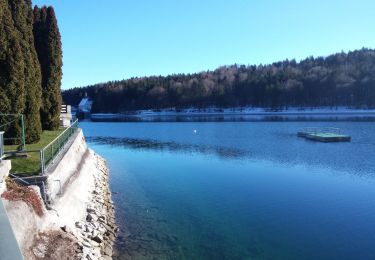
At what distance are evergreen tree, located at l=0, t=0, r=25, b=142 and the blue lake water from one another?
7.51 metres

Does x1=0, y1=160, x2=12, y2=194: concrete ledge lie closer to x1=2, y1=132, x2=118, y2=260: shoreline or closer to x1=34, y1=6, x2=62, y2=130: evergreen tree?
x1=2, y1=132, x2=118, y2=260: shoreline

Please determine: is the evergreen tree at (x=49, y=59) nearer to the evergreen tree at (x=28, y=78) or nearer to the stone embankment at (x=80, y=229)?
the evergreen tree at (x=28, y=78)

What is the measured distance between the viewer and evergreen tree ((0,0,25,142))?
59.8 ft

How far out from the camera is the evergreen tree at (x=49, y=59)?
27.9 metres

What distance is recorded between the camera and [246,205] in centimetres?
2017

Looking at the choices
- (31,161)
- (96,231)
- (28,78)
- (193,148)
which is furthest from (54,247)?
(193,148)

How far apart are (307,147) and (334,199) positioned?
79.2 ft

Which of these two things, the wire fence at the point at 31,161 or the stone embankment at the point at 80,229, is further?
the wire fence at the point at 31,161

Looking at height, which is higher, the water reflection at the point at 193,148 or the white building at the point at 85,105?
the white building at the point at 85,105

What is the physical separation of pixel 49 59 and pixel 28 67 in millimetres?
7029

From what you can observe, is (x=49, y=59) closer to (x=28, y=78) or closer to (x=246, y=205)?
(x=28, y=78)

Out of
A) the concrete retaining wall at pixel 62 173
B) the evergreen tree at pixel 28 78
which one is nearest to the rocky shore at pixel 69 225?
the concrete retaining wall at pixel 62 173

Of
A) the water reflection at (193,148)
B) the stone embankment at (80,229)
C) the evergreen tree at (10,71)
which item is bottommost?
the water reflection at (193,148)

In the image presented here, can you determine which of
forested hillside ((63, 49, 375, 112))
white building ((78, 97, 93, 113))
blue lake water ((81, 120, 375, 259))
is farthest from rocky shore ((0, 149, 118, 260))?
white building ((78, 97, 93, 113))
